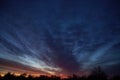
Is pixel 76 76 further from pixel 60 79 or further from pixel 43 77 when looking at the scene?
pixel 43 77

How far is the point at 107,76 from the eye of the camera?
52.6 metres

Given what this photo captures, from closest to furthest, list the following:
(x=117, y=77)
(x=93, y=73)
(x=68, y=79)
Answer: (x=117, y=77) → (x=93, y=73) → (x=68, y=79)

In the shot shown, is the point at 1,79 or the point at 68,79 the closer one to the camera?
the point at 1,79

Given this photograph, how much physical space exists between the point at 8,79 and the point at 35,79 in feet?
40.0

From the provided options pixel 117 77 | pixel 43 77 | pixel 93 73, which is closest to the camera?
pixel 117 77

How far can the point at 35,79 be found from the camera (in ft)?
202

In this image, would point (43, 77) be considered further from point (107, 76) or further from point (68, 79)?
point (107, 76)

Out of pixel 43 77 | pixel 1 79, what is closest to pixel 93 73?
pixel 43 77

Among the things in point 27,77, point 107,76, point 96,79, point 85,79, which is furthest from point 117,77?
point 27,77

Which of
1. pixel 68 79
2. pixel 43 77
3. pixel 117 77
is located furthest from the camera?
pixel 43 77

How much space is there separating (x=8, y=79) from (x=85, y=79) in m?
34.6

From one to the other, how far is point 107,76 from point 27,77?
36302 mm

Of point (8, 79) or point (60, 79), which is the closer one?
point (8, 79)

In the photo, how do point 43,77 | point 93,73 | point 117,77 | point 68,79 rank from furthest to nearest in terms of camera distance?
point 43,77
point 68,79
point 93,73
point 117,77
